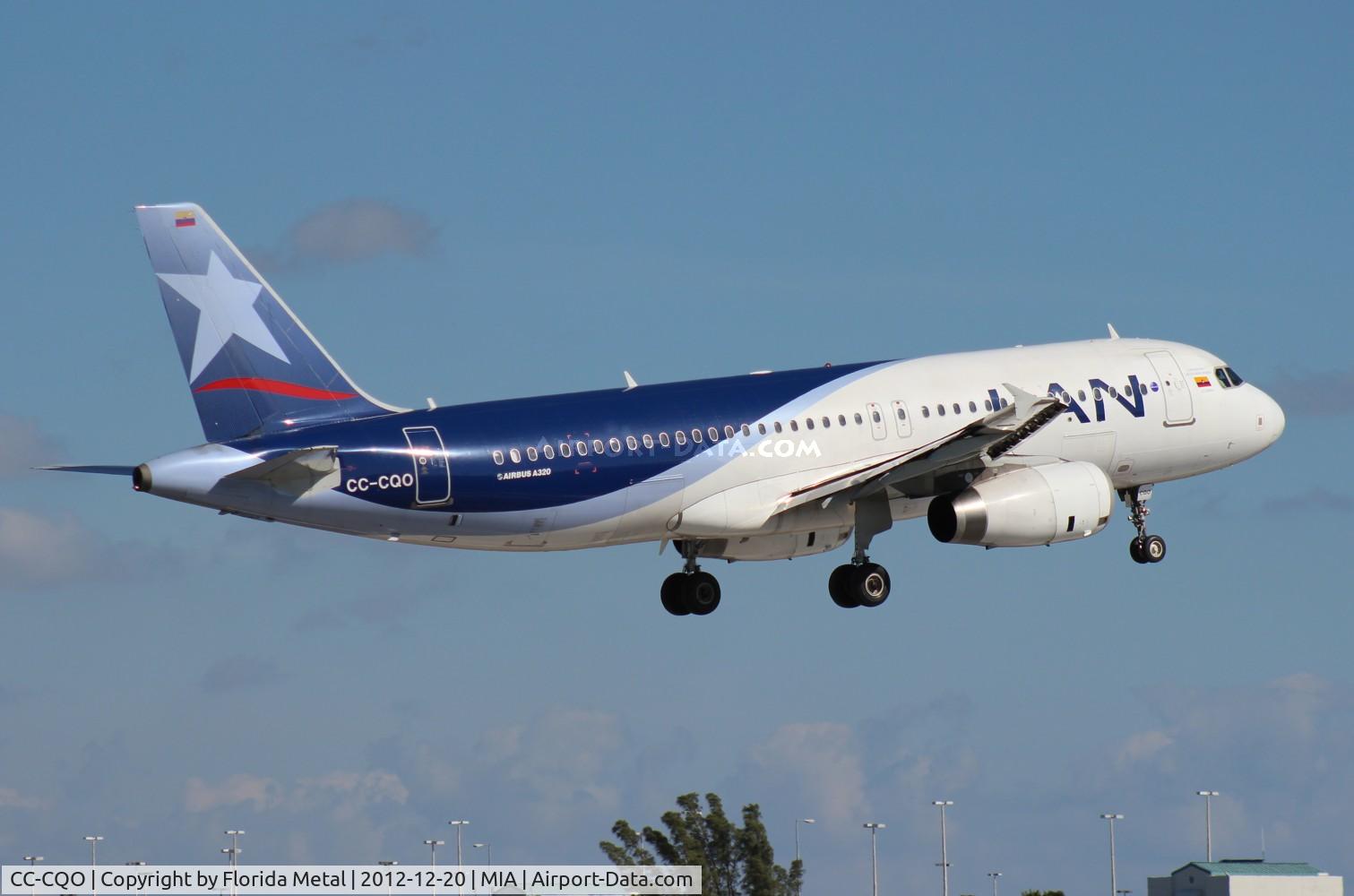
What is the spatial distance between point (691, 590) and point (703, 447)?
6495 mm

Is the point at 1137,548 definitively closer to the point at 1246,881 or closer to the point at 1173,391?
the point at 1173,391

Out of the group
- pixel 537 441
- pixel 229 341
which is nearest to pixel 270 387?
pixel 229 341

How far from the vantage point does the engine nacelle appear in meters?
53.0

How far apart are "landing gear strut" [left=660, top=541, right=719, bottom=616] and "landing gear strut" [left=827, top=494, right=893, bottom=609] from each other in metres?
3.67

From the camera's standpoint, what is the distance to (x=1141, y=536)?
6028cm

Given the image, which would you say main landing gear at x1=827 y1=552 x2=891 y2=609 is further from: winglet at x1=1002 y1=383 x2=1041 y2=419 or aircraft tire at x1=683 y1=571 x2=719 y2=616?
winglet at x1=1002 y1=383 x2=1041 y2=419

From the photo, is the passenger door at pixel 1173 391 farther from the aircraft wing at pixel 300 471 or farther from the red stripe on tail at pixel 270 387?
the aircraft wing at pixel 300 471

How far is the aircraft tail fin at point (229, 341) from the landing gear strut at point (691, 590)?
1138 centimetres

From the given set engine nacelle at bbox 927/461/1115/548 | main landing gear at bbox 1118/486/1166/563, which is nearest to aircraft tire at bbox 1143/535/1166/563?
main landing gear at bbox 1118/486/1166/563

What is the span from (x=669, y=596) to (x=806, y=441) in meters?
6.50

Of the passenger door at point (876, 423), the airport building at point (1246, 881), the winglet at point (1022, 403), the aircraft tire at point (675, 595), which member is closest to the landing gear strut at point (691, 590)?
the aircraft tire at point (675, 595)

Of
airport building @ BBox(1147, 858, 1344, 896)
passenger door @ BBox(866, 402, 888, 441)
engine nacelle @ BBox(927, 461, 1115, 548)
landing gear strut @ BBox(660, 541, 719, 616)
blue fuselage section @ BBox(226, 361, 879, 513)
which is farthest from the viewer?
airport building @ BBox(1147, 858, 1344, 896)

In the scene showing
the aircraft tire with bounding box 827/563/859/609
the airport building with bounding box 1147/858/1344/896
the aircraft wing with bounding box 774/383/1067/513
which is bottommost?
the airport building with bounding box 1147/858/1344/896

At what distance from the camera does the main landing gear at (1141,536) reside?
5988 centimetres
